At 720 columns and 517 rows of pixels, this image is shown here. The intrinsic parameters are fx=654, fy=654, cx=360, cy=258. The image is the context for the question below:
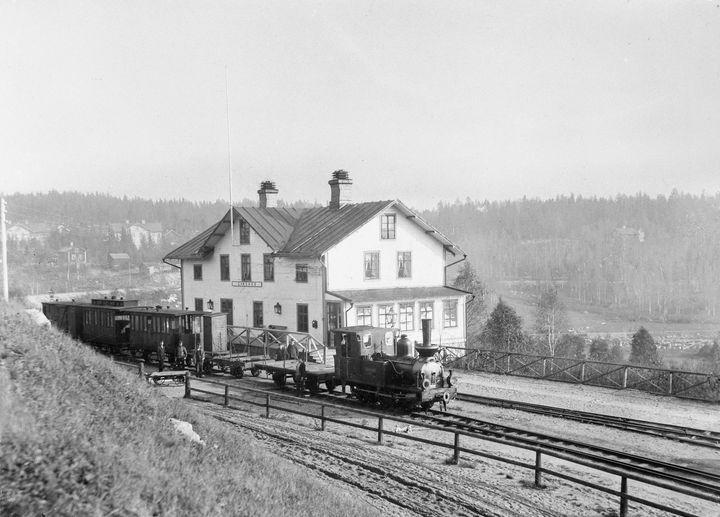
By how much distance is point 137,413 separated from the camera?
10586 millimetres

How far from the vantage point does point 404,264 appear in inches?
1330

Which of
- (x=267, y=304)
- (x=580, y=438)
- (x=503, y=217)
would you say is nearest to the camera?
(x=580, y=438)

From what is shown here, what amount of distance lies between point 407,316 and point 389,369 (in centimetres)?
1376

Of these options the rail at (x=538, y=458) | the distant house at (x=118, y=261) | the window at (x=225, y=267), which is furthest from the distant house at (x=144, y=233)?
the rail at (x=538, y=458)

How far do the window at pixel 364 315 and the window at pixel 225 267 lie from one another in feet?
30.5

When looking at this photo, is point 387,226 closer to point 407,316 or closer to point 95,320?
point 407,316

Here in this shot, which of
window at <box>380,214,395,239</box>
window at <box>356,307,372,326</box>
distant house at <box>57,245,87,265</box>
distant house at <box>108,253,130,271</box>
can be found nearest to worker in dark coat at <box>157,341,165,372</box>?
window at <box>356,307,372,326</box>

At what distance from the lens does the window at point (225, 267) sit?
36500mm

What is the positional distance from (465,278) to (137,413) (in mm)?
42841

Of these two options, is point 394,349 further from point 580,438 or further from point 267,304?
point 267,304

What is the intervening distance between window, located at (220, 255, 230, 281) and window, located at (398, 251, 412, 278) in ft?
32.1

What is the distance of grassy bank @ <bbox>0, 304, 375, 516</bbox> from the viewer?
7094mm

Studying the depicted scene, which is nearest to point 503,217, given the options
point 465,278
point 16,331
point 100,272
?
point 100,272

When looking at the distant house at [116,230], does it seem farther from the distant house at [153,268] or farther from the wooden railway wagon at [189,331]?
the wooden railway wagon at [189,331]
